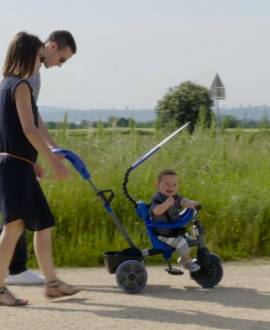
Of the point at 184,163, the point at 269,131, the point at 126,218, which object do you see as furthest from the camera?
the point at 269,131

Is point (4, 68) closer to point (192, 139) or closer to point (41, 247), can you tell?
point (41, 247)

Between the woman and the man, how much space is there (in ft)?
1.16

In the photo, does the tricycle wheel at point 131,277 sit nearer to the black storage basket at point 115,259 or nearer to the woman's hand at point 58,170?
the black storage basket at point 115,259

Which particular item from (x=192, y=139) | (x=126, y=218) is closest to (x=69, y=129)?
(x=192, y=139)

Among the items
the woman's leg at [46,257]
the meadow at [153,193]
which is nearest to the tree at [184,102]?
the meadow at [153,193]

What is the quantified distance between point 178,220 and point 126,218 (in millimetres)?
1328

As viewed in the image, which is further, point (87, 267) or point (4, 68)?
point (87, 267)

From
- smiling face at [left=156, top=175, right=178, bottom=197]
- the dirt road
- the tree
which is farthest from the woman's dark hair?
the tree

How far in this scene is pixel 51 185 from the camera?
588 centimetres

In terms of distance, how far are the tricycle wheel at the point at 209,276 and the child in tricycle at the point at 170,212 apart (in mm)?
88

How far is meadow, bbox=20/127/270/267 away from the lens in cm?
511

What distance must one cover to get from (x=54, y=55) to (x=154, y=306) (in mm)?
1916

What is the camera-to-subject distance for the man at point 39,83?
416 cm

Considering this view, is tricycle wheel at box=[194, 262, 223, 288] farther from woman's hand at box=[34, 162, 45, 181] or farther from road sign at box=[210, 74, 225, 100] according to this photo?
road sign at box=[210, 74, 225, 100]
